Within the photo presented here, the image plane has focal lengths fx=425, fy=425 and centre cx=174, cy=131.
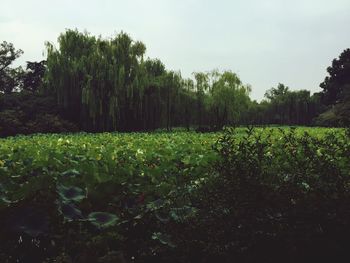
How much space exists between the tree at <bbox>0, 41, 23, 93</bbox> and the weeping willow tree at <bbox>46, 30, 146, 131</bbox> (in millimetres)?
24261

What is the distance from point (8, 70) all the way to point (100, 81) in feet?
102

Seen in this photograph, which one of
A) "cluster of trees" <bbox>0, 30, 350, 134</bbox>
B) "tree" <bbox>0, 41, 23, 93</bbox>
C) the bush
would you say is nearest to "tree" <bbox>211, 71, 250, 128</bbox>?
"cluster of trees" <bbox>0, 30, 350, 134</bbox>

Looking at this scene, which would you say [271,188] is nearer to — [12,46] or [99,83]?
[99,83]

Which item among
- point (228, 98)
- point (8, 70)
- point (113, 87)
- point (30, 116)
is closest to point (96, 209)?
point (113, 87)

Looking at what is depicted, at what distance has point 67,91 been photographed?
2953 cm

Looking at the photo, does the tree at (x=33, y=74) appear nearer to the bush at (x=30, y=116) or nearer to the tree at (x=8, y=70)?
the tree at (x=8, y=70)

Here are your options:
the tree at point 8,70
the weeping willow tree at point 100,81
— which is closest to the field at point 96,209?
the weeping willow tree at point 100,81

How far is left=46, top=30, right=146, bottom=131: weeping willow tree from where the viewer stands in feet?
93.0

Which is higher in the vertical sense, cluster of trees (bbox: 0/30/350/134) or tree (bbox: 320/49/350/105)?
tree (bbox: 320/49/350/105)

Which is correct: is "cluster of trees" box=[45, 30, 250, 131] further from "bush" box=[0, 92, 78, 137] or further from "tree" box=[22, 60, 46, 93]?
"tree" box=[22, 60, 46, 93]

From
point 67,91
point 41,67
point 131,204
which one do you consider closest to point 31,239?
point 131,204

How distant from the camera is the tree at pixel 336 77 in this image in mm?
62312

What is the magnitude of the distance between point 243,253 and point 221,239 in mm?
213

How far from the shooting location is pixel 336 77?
63.8 meters
